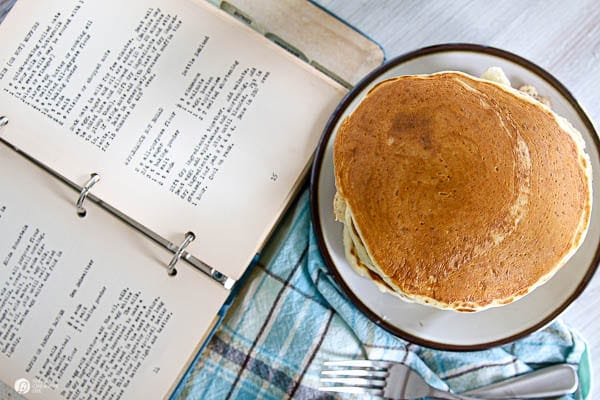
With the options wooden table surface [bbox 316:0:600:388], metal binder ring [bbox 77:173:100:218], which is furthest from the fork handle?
metal binder ring [bbox 77:173:100:218]

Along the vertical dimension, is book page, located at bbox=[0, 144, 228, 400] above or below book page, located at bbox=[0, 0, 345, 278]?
below

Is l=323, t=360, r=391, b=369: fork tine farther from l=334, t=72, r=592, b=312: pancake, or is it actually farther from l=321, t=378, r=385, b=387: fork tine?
l=334, t=72, r=592, b=312: pancake

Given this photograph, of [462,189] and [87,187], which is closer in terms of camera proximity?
[462,189]

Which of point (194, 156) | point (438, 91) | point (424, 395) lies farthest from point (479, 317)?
point (194, 156)

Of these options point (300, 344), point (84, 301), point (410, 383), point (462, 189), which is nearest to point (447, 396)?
point (410, 383)

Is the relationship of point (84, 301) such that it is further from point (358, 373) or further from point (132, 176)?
point (358, 373)

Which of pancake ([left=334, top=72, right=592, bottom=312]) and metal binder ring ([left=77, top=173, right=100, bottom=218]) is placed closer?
pancake ([left=334, top=72, right=592, bottom=312])
